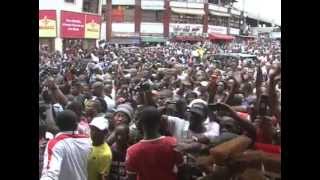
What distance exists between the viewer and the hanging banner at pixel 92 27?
4.46m

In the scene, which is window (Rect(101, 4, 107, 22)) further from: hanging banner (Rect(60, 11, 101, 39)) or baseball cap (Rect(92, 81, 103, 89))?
baseball cap (Rect(92, 81, 103, 89))

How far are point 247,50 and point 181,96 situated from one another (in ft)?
1.76

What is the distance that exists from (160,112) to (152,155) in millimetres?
290

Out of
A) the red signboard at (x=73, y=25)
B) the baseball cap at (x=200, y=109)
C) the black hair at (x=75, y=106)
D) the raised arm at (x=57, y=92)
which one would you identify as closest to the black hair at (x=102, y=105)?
the black hair at (x=75, y=106)

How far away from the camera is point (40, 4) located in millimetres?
4391

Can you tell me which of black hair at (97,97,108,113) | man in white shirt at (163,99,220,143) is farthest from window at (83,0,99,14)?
man in white shirt at (163,99,220,143)

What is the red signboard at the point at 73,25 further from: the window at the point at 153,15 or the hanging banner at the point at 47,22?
the window at the point at 153,15

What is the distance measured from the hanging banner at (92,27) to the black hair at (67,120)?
60 centimetres

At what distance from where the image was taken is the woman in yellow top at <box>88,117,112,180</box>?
417cm
